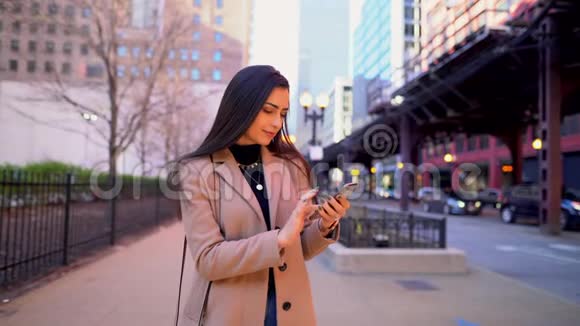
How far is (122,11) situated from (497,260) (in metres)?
12.3

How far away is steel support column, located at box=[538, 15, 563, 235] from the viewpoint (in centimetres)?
1373

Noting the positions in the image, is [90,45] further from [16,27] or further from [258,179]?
[258,179]

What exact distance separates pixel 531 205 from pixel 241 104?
18385 mm

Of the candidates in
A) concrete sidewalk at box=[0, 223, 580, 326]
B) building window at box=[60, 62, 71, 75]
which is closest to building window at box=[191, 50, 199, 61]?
building window at box=[60, 62, 71, 75]

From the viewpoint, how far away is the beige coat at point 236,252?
156 cm

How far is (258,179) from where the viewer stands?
1855mm

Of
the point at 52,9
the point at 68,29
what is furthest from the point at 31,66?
the point at 52,9

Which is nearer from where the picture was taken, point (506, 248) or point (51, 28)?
point (506, 248)

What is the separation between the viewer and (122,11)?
12664 millimetres

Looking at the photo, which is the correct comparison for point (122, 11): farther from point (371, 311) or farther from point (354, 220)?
point (371, 311)

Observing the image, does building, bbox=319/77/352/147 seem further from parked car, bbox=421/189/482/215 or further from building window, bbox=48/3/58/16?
parked car, bbox=421/189/482/215

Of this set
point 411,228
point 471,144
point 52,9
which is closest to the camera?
point 411,228

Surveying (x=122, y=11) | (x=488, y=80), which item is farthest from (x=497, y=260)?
(x=122, y=11)

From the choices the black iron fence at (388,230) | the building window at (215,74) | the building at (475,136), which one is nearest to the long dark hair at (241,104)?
the building at (475,136)
